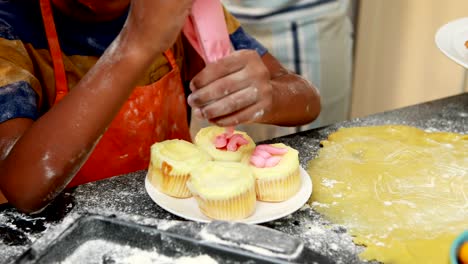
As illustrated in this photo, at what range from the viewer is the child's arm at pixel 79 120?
104cm

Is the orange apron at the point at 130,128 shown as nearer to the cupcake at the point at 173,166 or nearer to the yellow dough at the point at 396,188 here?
the cupcake at the point at 173,166

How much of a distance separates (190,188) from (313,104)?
540 mm

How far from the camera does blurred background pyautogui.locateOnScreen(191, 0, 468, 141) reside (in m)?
2.05

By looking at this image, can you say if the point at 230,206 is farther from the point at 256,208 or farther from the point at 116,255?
the point at 116,255

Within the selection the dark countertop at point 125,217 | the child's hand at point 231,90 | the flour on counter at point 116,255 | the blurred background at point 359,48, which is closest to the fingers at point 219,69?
the child's hand at point 231,90

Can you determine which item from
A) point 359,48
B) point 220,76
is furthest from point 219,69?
point 359,48

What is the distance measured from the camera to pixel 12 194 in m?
1.08

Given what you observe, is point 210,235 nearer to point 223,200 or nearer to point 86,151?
point 223,200

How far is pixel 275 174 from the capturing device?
1044mm

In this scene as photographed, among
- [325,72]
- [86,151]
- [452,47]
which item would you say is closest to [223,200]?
[86,151]

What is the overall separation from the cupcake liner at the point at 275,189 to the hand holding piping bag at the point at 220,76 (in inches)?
5.4

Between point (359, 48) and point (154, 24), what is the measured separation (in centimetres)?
180

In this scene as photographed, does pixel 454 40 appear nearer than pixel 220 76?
No

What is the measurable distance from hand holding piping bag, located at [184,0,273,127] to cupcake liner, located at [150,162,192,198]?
0.12 meters
